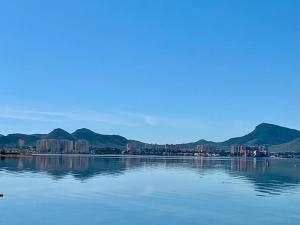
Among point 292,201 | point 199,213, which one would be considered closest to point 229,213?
point 199,213

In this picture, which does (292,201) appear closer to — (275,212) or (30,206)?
(275,212)

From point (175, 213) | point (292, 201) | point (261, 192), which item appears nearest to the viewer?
point (175, 213)

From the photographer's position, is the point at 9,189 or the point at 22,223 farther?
the point at 9,189

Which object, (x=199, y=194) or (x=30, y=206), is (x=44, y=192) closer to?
(x=30, y=206)

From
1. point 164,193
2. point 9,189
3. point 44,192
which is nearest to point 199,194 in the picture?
point 164,193

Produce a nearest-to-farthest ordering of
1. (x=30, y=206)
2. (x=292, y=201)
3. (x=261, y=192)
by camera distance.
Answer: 1. (x=30, y=206)
2. (x=292, y=201)
3. (x=261, y=192)

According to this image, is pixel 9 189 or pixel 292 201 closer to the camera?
pixel 292 201

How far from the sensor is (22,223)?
1499 inches

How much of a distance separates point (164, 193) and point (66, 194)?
13851 mm

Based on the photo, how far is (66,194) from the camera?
58.7m

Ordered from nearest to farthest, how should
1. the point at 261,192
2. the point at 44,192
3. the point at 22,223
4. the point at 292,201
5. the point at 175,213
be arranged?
the point at 22,223 < the point at 175,213 < the point at 292,201 < the point at 44,192 < the point at 261,192

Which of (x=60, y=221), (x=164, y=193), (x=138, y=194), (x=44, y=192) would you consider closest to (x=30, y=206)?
(x=60, y=221)

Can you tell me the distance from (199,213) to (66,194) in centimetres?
2132

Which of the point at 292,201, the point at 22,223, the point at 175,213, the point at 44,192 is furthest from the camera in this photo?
the point at 44,192
